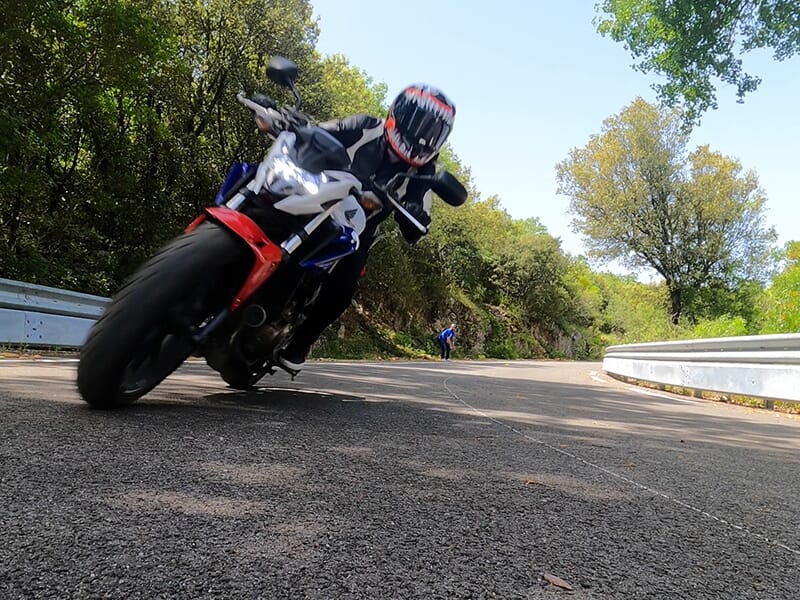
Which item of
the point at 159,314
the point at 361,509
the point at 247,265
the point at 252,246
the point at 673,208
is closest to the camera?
the point at 361,509

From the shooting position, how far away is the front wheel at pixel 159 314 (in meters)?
2.53

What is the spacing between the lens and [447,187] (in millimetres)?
3490

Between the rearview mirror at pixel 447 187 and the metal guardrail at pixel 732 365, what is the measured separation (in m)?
4.78

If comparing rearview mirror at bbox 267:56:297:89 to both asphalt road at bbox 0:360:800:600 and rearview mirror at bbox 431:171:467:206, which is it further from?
asphalt road at bbox 0:360:800:600

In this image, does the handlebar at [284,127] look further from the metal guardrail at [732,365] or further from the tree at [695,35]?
the tree at [695,35]

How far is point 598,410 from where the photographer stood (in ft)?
17.9

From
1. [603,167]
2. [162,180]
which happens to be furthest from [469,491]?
[603,167]

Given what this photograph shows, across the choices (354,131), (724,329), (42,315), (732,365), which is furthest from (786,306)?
(42,315)

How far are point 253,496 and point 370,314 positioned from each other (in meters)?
23.0

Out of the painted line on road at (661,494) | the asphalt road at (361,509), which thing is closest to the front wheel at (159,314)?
the asphalt road at (361,509)

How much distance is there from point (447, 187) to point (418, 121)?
0.47 meters

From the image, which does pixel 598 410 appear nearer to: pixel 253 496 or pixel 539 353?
pixel 253 496

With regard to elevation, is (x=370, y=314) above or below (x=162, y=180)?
below

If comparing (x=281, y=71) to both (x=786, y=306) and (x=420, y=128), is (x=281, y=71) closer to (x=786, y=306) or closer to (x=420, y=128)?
(x=420, y=128)
